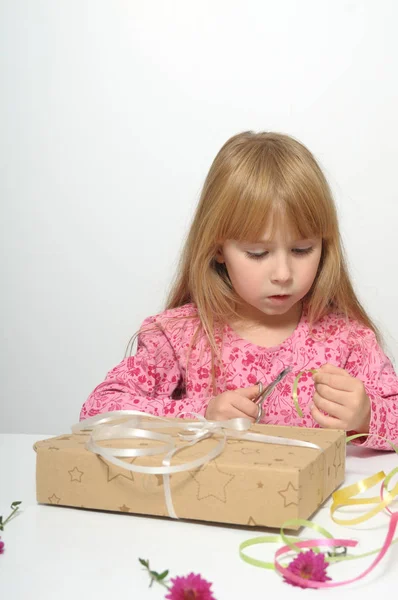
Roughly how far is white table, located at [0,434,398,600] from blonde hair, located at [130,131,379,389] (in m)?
0.50

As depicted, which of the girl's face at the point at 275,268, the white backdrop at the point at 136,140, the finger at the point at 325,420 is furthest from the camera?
the white backdrop at the point at 136,140

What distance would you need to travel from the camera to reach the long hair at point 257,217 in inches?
52.0

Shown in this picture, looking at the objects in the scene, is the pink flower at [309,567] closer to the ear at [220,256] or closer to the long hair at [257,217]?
the long hair at [257,217]

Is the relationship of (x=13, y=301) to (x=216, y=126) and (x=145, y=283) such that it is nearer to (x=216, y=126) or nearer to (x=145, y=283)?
(x=145, y=283)

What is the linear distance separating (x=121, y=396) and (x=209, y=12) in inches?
42.7

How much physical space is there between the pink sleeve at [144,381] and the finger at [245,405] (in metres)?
0.16

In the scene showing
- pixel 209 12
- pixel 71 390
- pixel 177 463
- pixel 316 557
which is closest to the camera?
pixel 316 557

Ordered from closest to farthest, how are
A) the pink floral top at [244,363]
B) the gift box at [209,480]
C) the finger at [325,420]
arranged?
the gift box at [209,480], the finger at [325,420], the pink floral top at [244,363]

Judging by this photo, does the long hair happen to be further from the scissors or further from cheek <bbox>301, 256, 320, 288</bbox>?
the scissors

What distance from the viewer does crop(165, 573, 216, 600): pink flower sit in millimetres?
710

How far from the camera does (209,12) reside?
6.86 feet

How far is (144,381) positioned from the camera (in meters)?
1.44

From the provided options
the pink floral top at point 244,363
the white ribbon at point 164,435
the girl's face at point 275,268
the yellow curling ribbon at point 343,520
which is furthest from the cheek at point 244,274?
the yellow curling ribbon at point 343,520

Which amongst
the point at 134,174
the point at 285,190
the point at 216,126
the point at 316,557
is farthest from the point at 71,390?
the point at 316,557
